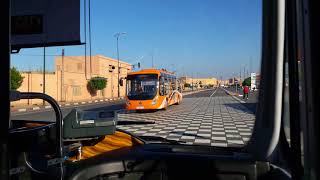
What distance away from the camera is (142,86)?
22.6 meters

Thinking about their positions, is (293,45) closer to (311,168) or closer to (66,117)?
(311,168)

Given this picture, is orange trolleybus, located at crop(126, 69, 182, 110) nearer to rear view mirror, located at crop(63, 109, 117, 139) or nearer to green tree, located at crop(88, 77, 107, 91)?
green tree, located at crop(88, 77, 107, 91)

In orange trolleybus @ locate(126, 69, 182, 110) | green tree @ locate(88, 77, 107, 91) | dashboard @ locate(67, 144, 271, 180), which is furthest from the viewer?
orange trolleybus @ locate(126, 69, 182, 110)

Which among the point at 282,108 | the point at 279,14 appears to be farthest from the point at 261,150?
the point at 279,14

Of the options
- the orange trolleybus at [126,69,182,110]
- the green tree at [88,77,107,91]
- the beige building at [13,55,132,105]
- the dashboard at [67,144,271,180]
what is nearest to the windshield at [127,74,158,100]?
the orange trolleybus at [126,69,182,110]

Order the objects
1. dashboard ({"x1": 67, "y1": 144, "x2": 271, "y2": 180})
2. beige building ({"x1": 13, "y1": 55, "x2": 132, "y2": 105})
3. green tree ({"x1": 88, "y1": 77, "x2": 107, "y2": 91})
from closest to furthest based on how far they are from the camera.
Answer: dashboard ({"x1": 67, "y1": 144, "x2": 271, "y2": 180}) < beige building ({"x1": 13, "y1": 55, "x2": 132, "y2": 105}) < green tree ({"x1": 88, "y1": 77, "x2": 107, "y2": 91})

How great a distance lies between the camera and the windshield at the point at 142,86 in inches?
879

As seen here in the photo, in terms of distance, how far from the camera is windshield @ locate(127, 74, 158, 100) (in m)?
22.3

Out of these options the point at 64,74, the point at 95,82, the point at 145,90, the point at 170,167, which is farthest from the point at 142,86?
the point at 170,167

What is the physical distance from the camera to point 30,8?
246 centimetres

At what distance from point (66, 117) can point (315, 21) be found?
1.27 meters

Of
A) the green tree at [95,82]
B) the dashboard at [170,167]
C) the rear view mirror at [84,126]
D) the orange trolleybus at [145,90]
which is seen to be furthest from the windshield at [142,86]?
the rear view mirror at [84,126]

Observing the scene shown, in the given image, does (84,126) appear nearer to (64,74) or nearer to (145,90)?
(64,74)

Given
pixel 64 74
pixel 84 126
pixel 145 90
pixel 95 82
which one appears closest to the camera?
pixel 84 126
